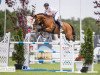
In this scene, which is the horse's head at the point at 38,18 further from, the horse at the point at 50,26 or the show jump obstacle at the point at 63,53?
the show jump obstacle at the point at 63,53

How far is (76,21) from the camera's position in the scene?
21094 millimetres

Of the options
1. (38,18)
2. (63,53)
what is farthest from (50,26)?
(63,53)

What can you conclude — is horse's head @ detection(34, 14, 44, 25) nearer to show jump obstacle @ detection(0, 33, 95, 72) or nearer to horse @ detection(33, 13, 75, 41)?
horse @ detection(33, 13, 75, 41)

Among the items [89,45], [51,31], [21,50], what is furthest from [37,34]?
[89,45]

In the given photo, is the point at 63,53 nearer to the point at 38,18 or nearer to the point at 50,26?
the point at 38,18

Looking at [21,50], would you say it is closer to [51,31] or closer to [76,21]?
[51,31]

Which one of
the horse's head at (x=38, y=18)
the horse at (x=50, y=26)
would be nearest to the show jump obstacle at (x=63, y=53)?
the horse's head at (x=38, y=18)

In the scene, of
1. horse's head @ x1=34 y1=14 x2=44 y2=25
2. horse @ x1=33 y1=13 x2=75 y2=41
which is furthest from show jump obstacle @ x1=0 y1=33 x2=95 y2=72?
horse @ x1=33 y1=13 x2=75 y2=41

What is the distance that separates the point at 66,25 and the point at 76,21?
4.20 m

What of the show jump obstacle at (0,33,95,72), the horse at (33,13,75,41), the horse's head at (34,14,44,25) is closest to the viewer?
the show jump obstacle at (0,33,95,72)

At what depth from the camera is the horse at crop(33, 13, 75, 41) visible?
16302mm

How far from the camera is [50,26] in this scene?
55.1 ft

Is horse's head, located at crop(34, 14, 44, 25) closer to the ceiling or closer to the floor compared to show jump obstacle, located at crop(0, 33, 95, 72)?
closer to the ceiling

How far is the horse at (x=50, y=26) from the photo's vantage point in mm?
16302
